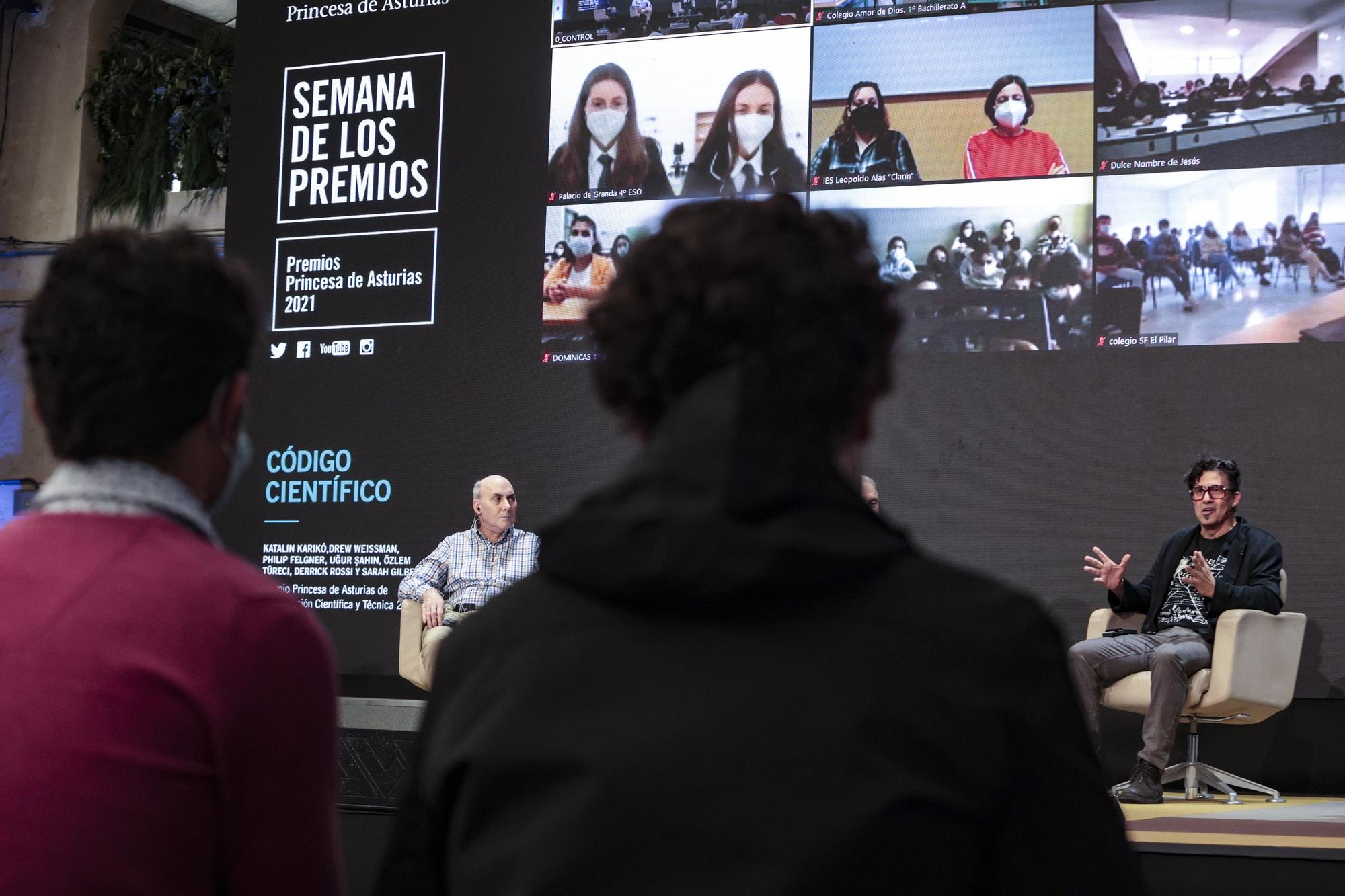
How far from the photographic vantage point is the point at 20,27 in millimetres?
8578

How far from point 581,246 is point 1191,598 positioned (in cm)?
307

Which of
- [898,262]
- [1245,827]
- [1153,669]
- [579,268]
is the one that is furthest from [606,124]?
[1245,827]

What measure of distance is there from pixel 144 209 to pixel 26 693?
761 cm

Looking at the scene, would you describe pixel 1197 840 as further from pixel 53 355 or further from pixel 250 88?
pixel 250 88

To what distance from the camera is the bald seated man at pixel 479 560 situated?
6.14m

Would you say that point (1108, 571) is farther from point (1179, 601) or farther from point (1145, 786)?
point (1145, 786)

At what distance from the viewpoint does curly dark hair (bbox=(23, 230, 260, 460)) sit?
3.41ft

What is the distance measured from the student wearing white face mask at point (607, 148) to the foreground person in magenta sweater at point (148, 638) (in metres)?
5.49

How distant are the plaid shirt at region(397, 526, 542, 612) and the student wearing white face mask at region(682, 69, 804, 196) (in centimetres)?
179

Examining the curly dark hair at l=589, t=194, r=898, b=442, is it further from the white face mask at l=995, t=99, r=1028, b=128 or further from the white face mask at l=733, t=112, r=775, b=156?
the white face mask at l=733, t=112, r=775, b=156

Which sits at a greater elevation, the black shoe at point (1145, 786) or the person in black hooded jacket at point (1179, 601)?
the person in black hooded jacket at point (1179, 601)

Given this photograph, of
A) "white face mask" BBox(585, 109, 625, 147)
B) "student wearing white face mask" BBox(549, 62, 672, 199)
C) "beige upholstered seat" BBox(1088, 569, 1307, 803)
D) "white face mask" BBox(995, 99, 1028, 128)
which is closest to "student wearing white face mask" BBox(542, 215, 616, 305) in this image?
"student wearing white face mask" BBox(549, 62, 672, 199)

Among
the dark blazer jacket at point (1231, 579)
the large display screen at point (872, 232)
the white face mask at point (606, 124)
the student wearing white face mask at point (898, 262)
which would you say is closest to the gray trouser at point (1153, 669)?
the dark blazer jacket at point (1231, 579)

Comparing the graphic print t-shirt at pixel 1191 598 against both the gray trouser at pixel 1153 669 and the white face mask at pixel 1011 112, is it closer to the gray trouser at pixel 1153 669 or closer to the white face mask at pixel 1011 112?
the gray trouser at pixel 1153 669
